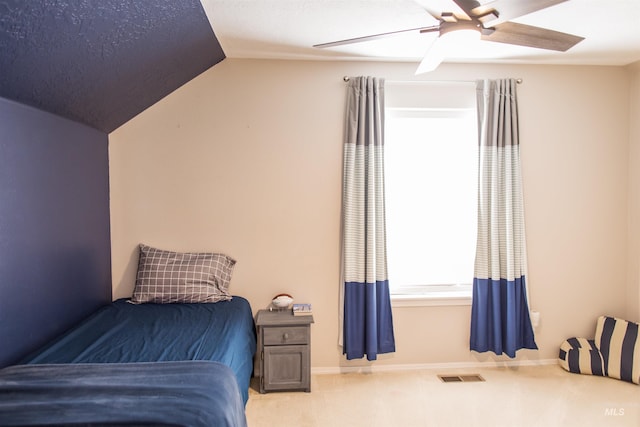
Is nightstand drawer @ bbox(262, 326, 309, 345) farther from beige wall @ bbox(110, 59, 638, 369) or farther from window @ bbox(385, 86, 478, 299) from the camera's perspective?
window @ bbox(385, 86, 478, 299)

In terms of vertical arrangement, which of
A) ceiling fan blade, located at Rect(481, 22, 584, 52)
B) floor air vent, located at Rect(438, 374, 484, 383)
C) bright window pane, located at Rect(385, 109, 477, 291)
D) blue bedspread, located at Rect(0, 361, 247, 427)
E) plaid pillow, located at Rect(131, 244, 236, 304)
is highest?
ceiling fan blade, located at Rect(481, 22, 584, 52)

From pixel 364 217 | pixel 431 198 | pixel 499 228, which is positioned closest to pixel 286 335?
pixel 364 217

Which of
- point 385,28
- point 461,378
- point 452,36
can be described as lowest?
point 461,378

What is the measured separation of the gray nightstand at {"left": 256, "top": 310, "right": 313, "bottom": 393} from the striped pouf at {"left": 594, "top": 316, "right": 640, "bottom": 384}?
2.19m

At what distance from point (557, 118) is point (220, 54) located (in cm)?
260

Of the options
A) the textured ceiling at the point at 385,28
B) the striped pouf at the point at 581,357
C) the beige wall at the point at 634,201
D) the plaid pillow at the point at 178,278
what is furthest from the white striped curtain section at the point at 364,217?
the beige wall at the point at 634,201

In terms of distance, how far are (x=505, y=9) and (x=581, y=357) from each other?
270 cm

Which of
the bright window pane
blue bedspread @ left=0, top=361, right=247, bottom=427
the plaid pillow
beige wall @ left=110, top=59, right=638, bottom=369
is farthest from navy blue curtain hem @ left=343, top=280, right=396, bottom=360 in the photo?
blue bedspread @ left=0, top=361, right=247, bottom=427

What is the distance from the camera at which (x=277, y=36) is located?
8.55 ft

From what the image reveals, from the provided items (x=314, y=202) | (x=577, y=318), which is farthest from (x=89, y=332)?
(x=577, y=318)

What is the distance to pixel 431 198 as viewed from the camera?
3223 mm

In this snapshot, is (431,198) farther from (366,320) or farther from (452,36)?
(452,36)

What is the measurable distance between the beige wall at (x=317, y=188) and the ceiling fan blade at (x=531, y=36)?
124cm

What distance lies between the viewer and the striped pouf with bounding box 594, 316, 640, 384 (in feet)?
9.55
